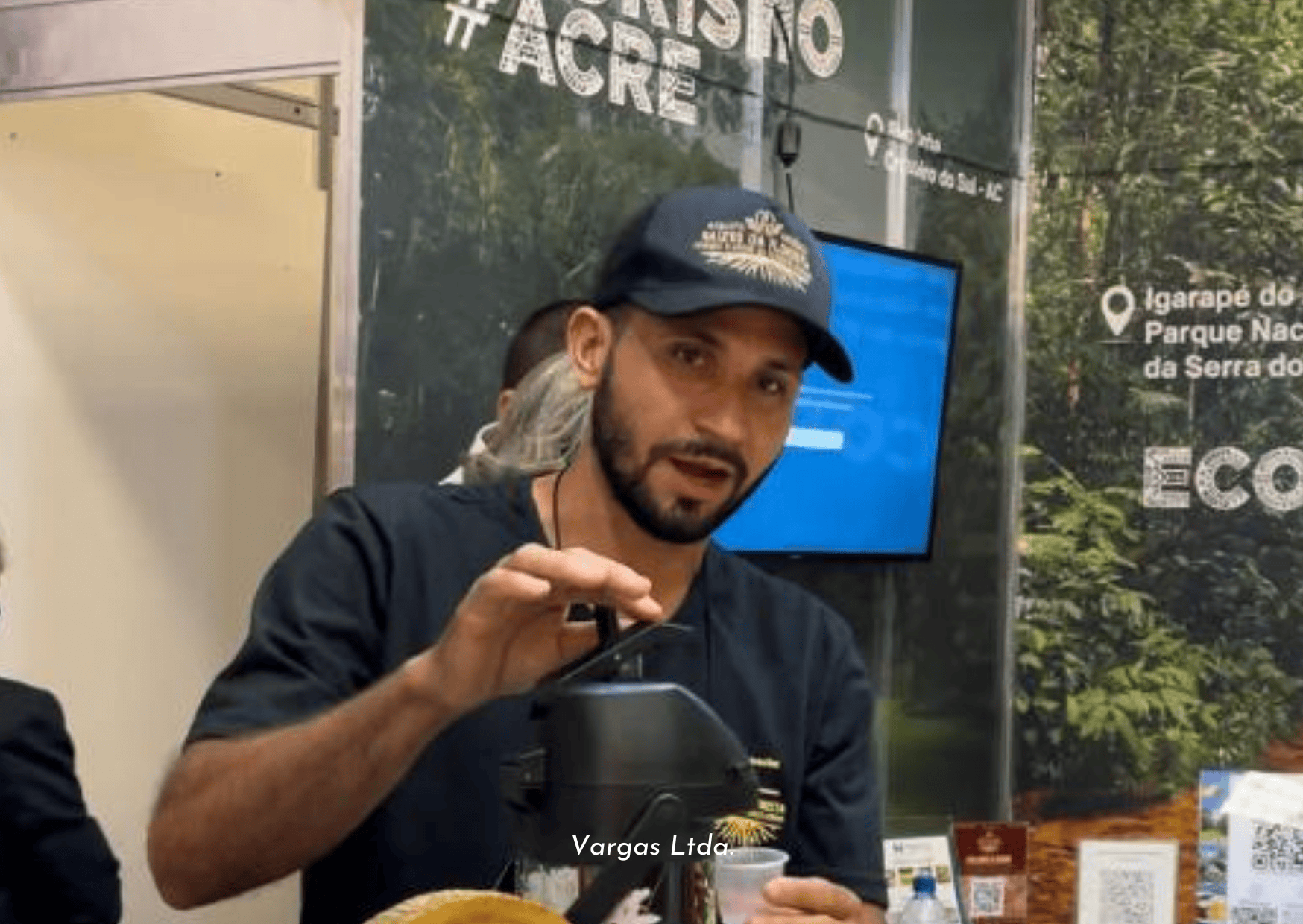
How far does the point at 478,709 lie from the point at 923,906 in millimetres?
2462

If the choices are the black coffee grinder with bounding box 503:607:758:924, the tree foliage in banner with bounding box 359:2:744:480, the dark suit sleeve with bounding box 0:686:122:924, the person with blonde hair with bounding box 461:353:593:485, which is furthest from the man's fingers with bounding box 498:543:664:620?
the tree foliage in banner with bounding box 359:2:744:480

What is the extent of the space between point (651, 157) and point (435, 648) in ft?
8.07

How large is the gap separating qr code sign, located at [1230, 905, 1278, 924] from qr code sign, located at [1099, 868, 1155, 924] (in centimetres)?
19

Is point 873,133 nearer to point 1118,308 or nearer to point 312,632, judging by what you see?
point 1118,308

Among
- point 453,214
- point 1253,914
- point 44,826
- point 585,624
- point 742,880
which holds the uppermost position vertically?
point 453,214

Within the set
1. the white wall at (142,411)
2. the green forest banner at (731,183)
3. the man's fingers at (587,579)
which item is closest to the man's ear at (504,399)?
the green forest banner at (731,183)

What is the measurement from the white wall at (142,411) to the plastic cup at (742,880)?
178 centimetres

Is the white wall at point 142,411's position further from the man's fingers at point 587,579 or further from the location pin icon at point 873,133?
the man's fingers at point 587,579

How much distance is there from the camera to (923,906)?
369 centimetres

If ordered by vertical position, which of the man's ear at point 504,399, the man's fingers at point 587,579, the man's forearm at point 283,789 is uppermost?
the man's ear at point 504,399

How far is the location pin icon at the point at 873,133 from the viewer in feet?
13.5

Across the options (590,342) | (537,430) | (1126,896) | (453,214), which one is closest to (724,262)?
(590,342)

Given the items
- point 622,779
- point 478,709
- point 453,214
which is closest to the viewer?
point 622,779

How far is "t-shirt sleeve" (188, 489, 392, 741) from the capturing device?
1.36 meters
